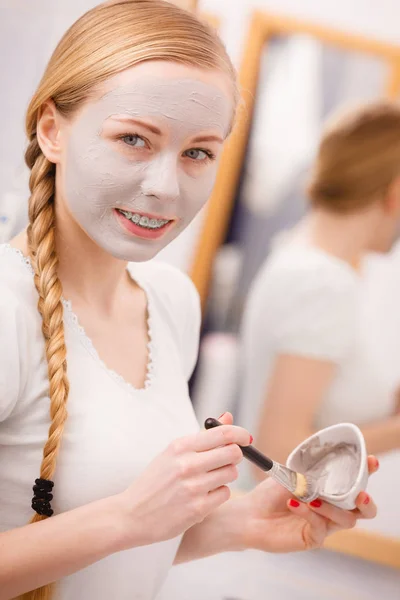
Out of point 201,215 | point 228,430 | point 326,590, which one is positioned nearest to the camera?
point 228,430

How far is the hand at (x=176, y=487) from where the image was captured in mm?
655

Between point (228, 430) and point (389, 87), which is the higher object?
point (389, 87)

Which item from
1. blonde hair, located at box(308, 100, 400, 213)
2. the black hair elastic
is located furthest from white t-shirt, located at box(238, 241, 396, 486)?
the black hair elastic

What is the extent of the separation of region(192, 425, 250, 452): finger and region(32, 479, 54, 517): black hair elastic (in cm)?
15

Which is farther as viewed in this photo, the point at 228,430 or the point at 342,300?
the point at 342,300

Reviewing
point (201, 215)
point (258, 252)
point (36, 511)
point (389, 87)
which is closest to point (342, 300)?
point (258, 252)

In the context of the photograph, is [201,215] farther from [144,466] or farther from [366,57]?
[144,466]

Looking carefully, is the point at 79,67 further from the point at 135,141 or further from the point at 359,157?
the point at 359,157

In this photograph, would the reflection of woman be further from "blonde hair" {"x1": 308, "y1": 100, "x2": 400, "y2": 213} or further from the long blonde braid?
the long blonde braid

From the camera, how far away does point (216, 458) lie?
2.18 feet

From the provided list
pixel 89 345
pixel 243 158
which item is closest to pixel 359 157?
pixel 243 158

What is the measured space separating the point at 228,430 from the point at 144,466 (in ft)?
0.40

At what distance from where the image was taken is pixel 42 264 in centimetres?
72

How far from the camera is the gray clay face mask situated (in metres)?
0.69
